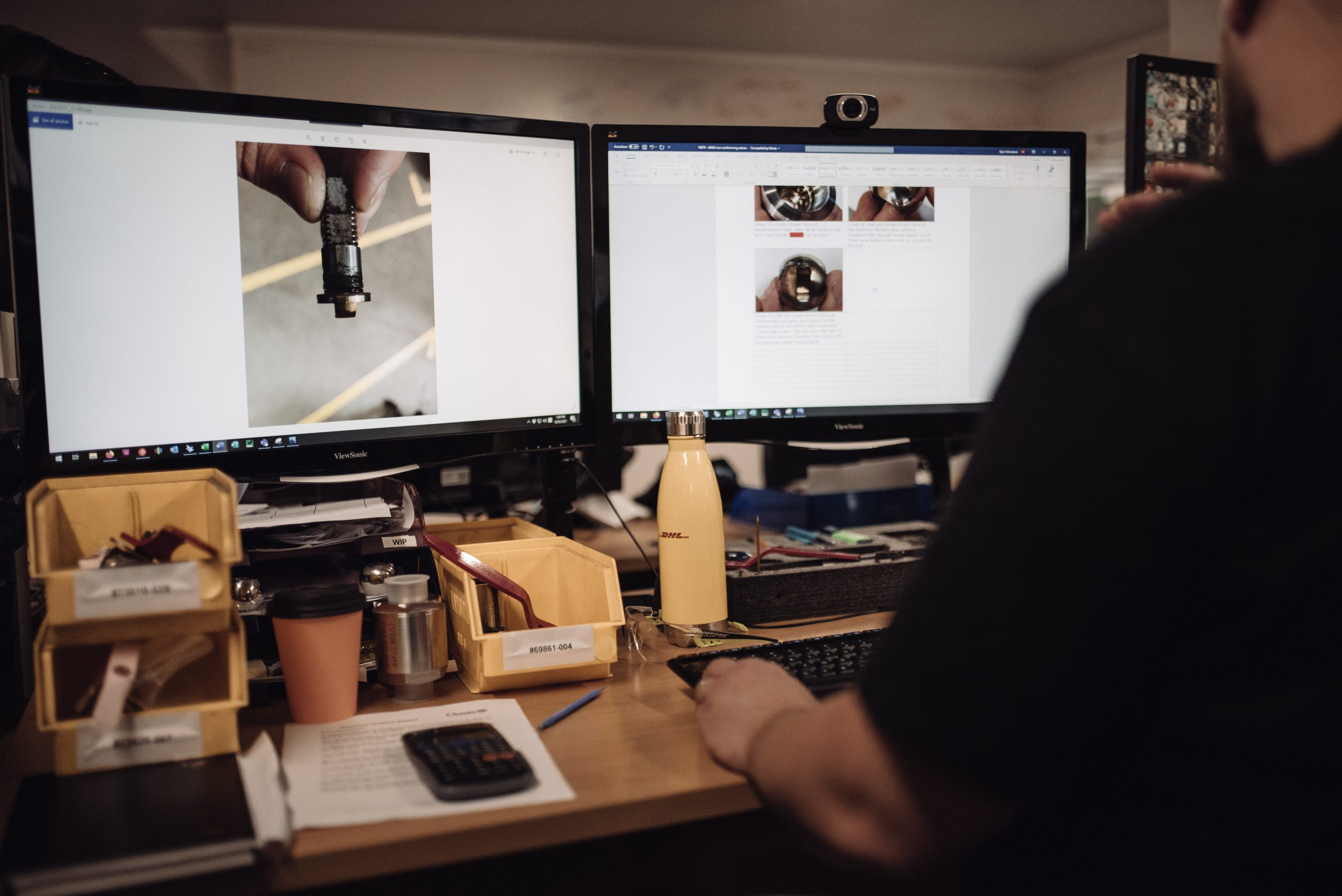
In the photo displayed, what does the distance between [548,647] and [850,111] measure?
75cm

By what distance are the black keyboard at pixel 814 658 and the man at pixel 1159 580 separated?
31 cm

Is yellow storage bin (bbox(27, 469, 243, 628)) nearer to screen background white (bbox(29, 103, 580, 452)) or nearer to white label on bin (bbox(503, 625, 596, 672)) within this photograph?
screen background white (bbox(29, 103, 580, 452))

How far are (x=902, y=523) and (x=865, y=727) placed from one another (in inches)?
35.3

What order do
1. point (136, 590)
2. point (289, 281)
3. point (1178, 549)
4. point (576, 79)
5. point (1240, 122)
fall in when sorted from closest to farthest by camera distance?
point (1178, 549)
point (1240, 122)
point (136, 590)
point (289, 281)
point (576, 79)

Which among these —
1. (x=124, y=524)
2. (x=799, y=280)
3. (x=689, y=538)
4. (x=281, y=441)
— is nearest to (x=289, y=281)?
(x=281, y=441)

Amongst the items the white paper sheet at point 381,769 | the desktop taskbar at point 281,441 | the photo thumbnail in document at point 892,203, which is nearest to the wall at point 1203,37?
the photo thumbnail in document at point 892,203

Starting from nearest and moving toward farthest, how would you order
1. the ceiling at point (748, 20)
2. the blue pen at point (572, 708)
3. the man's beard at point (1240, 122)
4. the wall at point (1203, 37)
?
→ the man's beard at point (1240, 122) < the blue pen at point (572, 708) < the wall at point (1203, 37) < the ceiling at point (748, 20)

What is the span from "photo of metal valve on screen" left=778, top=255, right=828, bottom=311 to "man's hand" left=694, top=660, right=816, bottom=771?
1.68 feet

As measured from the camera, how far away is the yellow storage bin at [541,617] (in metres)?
0.85

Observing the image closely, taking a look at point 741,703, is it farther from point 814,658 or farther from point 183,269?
point 183,269

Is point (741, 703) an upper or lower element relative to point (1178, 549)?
lower

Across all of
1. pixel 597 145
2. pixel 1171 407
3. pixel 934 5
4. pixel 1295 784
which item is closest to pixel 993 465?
pixel 1171 407

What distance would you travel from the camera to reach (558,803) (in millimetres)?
632

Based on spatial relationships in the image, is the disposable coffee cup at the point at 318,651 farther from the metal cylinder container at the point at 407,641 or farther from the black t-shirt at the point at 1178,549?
the black t-shirt at the point at 1178,549
